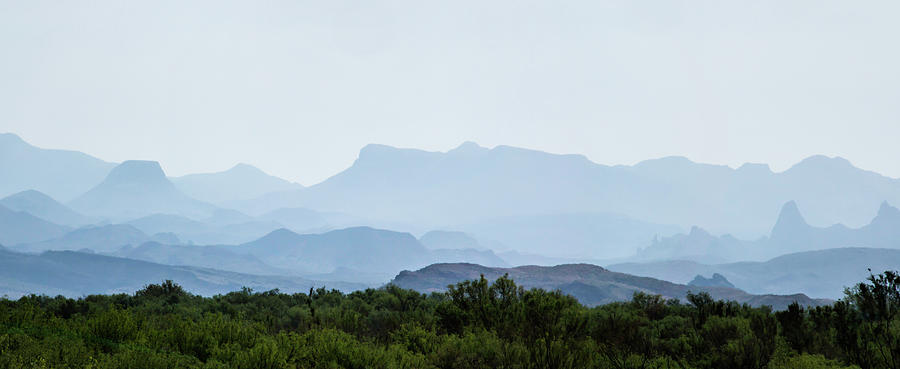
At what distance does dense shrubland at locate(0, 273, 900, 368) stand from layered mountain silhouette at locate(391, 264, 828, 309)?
132m

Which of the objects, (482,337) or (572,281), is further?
(572,281)

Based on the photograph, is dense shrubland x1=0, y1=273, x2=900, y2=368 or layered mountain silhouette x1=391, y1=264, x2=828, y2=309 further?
layered mountain silhouette x1=391, y1=264, x2=828, y2=309

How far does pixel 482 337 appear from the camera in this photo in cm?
1423

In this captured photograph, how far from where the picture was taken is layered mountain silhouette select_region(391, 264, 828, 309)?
156 meters

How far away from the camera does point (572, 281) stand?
168125 mm

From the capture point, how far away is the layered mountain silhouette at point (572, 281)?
15612cm

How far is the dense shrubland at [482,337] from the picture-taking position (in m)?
11.5

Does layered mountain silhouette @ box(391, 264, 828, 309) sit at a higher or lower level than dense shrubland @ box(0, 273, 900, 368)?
lower

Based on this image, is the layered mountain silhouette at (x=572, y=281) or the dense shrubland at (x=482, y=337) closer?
the dense shrubland at (x=482, y=337)

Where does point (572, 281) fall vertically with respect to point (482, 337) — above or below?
below

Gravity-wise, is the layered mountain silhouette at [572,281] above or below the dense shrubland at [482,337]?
below

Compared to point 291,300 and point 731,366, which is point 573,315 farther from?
point 291,300

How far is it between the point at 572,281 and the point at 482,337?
159 m

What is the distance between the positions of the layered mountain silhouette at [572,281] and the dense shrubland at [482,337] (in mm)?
131983
